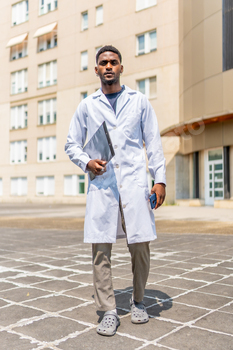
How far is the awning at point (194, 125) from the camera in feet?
69.9

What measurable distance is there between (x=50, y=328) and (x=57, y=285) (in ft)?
4.27

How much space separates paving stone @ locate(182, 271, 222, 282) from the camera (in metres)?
4.30

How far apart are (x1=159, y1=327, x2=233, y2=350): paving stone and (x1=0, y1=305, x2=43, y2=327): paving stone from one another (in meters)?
1.15

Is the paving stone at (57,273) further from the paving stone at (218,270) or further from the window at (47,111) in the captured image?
the window at (47,111)

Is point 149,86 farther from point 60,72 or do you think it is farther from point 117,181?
point 117,181

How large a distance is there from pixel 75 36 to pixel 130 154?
31.9 metres

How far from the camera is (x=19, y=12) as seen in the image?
37562 mm

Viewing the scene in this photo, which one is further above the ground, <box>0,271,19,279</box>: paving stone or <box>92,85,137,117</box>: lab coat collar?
<box>92,85,137,117</box>: lab coat collar

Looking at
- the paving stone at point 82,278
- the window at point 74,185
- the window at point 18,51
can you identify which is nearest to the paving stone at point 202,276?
the paving stone at point 82,278

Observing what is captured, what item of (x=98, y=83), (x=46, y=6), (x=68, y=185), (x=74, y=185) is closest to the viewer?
(x=98, y=83)

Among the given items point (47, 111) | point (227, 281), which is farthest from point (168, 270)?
point (47, 111)

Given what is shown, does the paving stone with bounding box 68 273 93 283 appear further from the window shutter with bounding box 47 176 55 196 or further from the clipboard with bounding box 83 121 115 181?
the window shutter with bounding box 47 176 55 196

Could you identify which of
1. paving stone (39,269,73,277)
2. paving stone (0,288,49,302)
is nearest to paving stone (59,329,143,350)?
paving stone (0,288,49,302)

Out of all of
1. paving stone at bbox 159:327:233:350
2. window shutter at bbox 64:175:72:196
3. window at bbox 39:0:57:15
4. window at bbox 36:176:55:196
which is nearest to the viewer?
paving stone at bbox 159:327:233:350
